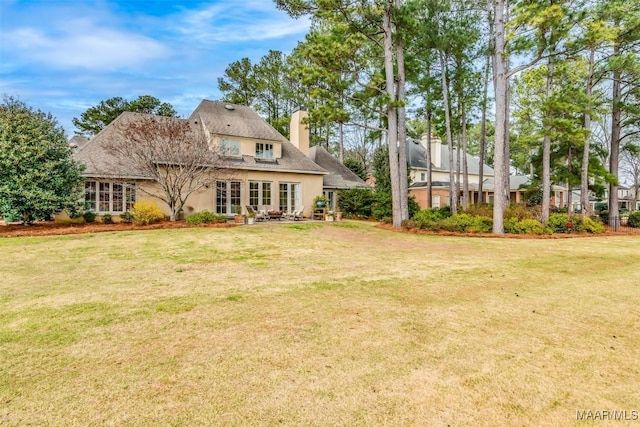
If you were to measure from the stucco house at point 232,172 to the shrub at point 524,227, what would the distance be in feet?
35.5

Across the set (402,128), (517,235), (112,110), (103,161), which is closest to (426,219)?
(517,235)

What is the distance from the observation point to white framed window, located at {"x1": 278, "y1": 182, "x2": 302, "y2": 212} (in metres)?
19.4

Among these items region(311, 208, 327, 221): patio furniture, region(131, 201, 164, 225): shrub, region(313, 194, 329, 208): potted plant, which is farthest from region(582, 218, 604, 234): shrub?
region(131, 201, 164, 225): shrub

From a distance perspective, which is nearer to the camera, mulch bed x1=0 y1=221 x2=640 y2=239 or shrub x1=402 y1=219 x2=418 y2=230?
mulch bed x1=0 y1=221 x2=640 y2=239

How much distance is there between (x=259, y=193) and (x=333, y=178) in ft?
21.9

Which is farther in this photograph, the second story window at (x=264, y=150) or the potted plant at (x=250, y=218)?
the second story window at (x=264, y=150)

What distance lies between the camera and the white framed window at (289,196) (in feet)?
63.7

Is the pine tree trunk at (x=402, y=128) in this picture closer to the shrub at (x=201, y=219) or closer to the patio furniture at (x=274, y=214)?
the patio furniture at (x=274, y=214)

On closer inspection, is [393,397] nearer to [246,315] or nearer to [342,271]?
[246,315]

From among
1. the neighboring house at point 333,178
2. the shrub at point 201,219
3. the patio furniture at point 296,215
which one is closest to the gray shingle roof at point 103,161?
the shrub at point 201,219

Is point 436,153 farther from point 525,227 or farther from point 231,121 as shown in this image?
point 231,121

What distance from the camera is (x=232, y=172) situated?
686 inches

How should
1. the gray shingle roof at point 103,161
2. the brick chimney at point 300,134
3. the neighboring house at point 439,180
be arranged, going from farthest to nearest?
1. the neighboring house at point 439,180
2. the brick chimney at point 300,134
3. the gray shingle roof at point 103,161

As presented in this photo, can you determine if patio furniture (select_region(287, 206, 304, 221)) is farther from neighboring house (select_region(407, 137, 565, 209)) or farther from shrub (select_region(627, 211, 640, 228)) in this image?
shrub (select_region(627, 211, 640, 228))
